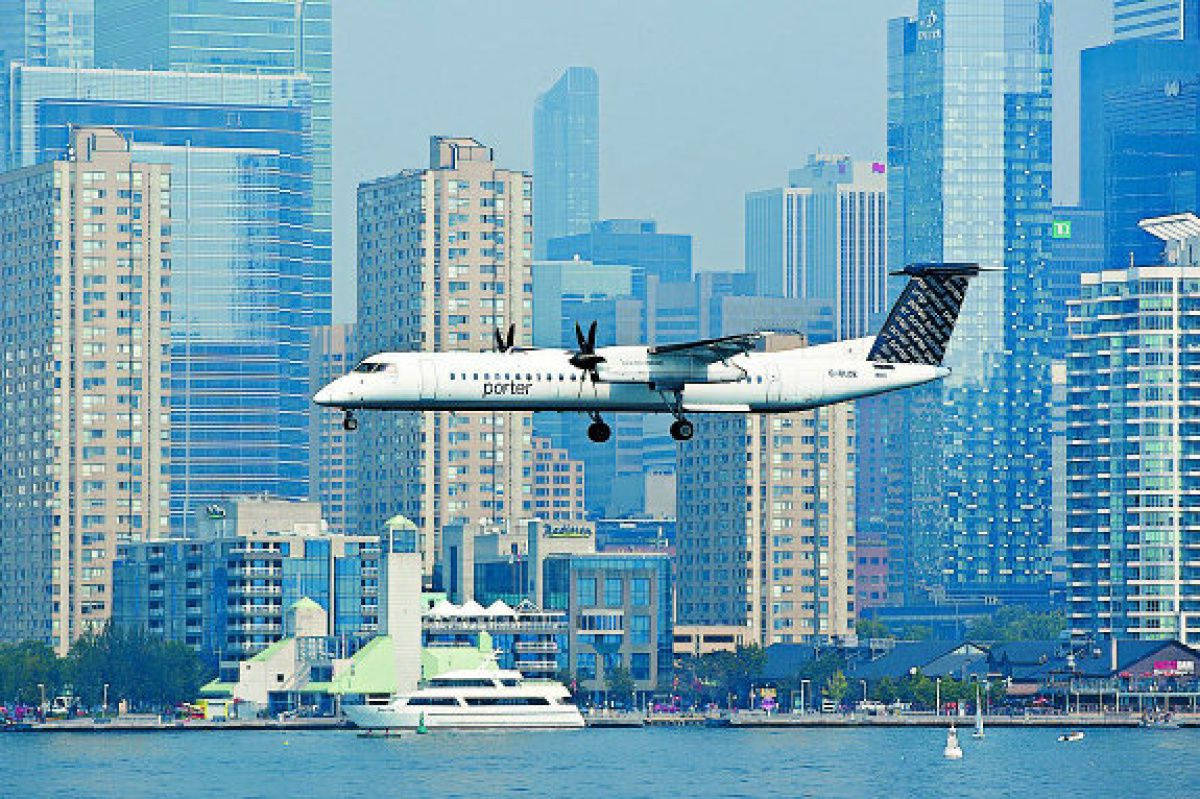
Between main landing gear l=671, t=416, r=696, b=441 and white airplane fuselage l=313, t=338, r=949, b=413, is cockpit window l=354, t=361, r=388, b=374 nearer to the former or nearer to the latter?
white airplane fuselage l=313, t=338, r=949, b=413

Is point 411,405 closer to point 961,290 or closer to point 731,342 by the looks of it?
point 731,342

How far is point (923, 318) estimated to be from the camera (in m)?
188

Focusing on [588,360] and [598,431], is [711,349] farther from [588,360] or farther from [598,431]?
[598,431]

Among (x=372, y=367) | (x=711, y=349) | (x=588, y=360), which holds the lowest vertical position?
(x=372, y=367)

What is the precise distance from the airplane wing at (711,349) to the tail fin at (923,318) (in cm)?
1274

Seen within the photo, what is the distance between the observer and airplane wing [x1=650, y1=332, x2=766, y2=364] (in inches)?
6727

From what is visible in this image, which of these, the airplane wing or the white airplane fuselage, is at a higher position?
the airplane wing

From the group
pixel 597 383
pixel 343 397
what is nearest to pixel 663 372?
pixel 597 383

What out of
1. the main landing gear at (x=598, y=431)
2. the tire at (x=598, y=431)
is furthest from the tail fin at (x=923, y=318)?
the tire at (x=598, y=431)

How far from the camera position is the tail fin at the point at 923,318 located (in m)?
186

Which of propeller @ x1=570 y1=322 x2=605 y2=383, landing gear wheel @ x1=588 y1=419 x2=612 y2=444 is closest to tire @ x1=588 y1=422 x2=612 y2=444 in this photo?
landing gear wheel @ x1=588 y1=419 x2=612 y2=444

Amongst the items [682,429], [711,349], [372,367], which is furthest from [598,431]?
[372,367]

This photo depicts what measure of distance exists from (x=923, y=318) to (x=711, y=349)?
65.3 feet

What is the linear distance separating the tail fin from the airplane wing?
12.7m
